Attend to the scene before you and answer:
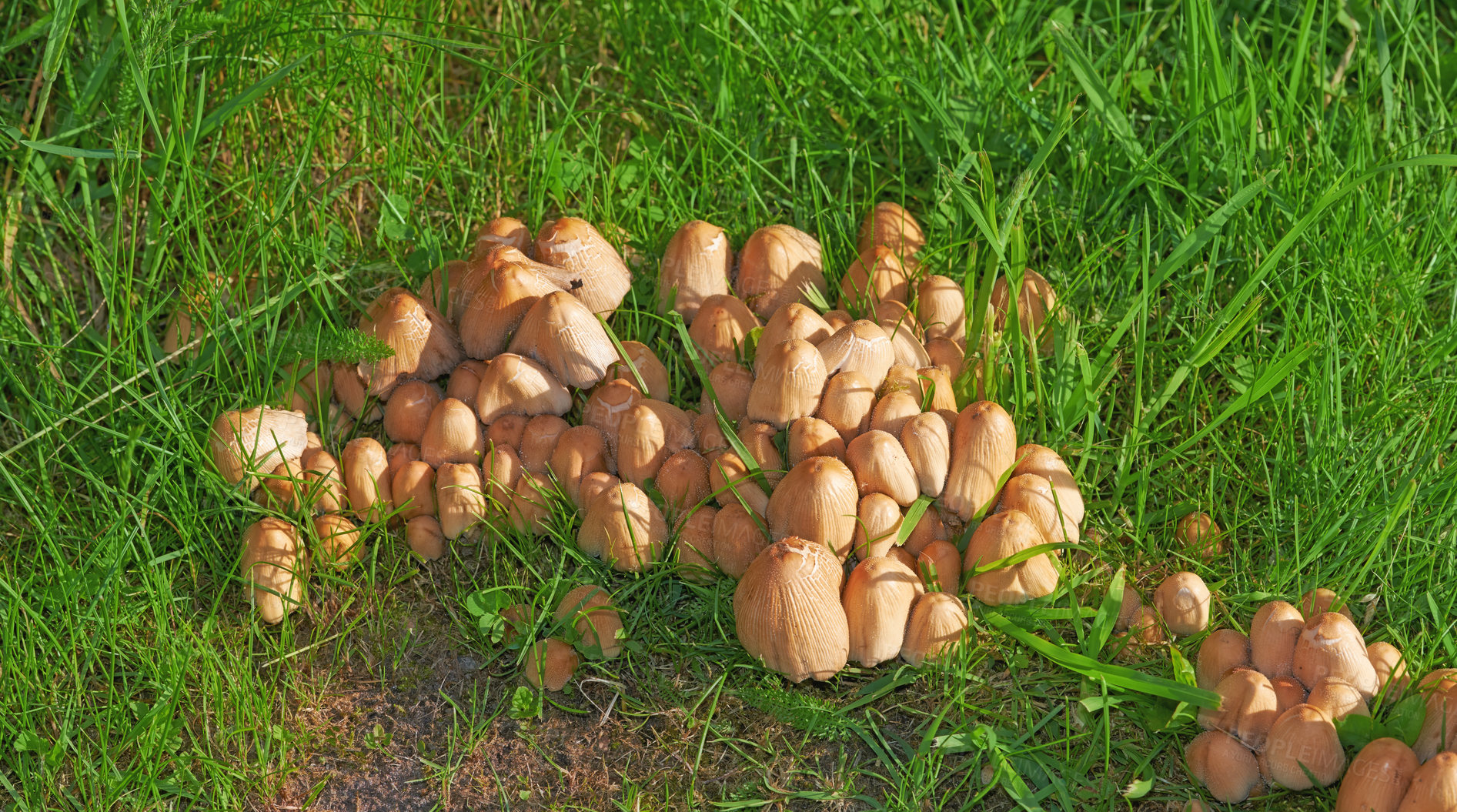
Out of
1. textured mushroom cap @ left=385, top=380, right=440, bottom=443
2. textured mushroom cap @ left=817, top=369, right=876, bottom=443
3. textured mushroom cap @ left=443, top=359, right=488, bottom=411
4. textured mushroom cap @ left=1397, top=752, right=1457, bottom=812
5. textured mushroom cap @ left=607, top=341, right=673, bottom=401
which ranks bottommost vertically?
textured mushroom cap @ left=385, top=380, right=440, bottom=443

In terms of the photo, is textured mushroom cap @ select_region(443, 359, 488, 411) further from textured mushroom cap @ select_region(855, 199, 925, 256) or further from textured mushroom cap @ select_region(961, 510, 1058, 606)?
textured mushroom cap @ select_region(961, 510, 1058, 606)

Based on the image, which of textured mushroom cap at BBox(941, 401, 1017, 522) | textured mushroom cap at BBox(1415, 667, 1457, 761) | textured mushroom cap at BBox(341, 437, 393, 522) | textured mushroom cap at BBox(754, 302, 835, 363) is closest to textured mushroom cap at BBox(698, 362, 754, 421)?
textured mushroom cap at BBox(754, 302, 835, 363)

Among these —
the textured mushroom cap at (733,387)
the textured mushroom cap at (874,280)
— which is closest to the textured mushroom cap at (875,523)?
the textured mushroom cap at (733,387)

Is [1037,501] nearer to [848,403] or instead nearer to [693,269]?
[848,403]

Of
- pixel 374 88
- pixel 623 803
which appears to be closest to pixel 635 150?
pixel 374 88

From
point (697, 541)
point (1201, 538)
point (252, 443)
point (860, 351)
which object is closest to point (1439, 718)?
point (1201, 538)

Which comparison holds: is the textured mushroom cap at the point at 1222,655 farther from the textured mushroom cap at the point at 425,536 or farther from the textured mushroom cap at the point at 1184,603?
the textured mushroom cap at the point at 425,536

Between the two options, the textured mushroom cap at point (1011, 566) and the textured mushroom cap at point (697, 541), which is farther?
the textured mushroom cap at point (697, 541)
